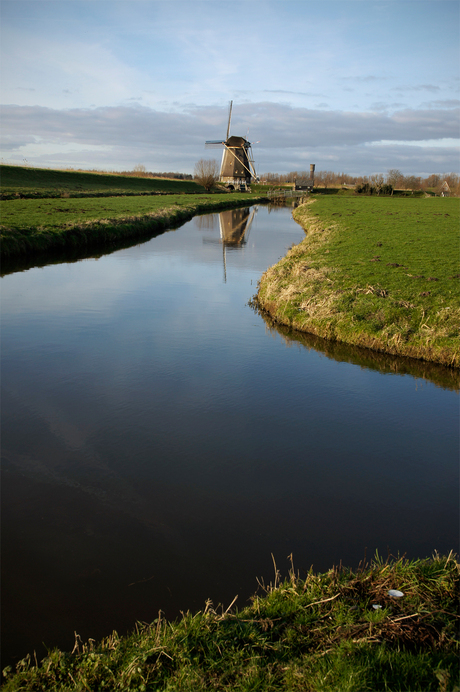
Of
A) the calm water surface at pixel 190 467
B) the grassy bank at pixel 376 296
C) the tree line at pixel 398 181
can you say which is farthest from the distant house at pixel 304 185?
the calm water surface at pixel 190 467

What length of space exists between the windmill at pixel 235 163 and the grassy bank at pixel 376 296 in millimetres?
78028

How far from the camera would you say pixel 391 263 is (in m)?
17.0

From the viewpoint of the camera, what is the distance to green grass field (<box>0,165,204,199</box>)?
4661 cm

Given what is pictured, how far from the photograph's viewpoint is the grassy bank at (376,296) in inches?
438

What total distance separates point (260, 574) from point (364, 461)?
9.38 feet

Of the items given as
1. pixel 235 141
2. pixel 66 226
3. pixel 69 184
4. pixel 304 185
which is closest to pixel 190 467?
pixel 66 226

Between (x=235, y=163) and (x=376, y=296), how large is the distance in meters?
88.4

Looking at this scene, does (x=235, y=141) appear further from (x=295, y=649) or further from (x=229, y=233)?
(x=295, y=649)

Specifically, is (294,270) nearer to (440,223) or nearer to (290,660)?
(290,660)

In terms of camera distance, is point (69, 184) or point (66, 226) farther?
point (69, 184)

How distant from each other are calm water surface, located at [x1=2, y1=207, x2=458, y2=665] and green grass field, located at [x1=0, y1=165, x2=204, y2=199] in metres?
38.2

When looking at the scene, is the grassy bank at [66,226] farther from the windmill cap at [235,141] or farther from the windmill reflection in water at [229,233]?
the windmill cap at [235,141]

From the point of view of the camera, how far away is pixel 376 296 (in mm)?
13008

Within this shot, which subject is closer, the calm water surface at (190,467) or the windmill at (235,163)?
the calm water surface at (190,467)
